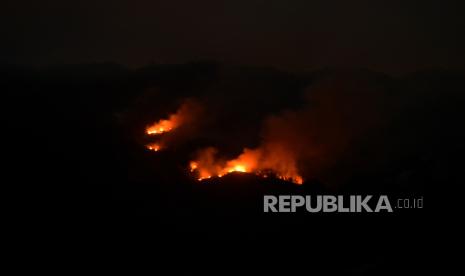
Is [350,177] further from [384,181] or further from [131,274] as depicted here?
[131,274]

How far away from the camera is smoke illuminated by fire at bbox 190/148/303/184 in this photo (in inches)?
1838

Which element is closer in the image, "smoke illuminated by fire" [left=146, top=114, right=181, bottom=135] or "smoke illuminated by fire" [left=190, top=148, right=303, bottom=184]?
"smoke illuminated by fire" [left=190, top=148, right=303, bottom=184]

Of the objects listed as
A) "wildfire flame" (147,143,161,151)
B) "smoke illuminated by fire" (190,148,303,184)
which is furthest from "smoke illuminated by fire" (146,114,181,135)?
"smoke illuminated by fire" (190,148,303,184)

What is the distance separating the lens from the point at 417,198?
4212 cm

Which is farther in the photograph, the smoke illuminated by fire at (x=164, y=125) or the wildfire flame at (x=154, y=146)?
the smoke illuminated by fire at (x=164, y=125)

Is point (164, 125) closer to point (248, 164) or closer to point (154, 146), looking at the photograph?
point (154, 146)

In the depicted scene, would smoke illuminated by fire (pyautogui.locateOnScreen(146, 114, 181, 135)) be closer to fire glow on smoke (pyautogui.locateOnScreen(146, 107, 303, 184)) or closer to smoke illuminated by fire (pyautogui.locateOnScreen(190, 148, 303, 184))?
fire glow on smoke (pyautogui.locateOnScreen(146, 107, 303, 184))

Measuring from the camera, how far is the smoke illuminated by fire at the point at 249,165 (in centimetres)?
4669

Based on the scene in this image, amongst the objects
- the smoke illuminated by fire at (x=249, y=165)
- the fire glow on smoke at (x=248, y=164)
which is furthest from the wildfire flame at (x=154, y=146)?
the smoke illuminated by fire at (x=249, y=165)

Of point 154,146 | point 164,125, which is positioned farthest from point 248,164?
point 164,125

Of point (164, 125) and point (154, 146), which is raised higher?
point (164, 125)

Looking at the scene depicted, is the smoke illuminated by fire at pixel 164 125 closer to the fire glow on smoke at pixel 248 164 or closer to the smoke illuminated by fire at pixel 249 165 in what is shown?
the fire glow on smoke at pixel 248 164

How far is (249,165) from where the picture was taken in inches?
1965

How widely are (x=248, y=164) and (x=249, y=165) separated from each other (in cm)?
15
